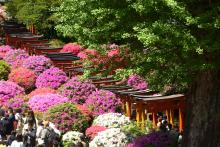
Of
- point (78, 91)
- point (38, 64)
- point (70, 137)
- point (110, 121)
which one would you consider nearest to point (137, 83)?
point (110, 121)

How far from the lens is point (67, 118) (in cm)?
2238

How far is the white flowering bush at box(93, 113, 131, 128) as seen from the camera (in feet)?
73.3

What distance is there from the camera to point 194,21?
12.1 metres

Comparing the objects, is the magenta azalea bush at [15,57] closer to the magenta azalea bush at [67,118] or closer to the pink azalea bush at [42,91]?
the pink azalea bush at [42,91]

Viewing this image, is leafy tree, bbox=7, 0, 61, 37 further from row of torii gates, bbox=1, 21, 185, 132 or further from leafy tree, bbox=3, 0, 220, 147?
leafy tree, bbox=3, 0, 220, 147

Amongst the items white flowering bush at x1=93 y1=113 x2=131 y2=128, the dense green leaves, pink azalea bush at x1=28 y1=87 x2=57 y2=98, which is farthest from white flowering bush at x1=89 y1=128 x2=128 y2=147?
pink azalea bush at x1=28 y1=87 x2=57 y2=98

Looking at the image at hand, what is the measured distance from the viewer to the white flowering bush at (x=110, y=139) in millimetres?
19297

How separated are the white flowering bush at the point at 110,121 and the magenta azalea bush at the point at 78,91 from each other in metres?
3.76

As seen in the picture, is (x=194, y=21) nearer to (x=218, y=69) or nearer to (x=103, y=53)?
(x=218, y=69)

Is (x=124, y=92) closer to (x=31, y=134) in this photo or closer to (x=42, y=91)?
(x=42, y=91)

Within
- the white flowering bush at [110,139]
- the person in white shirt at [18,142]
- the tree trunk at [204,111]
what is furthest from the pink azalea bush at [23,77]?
the tree trunk at [204,111]

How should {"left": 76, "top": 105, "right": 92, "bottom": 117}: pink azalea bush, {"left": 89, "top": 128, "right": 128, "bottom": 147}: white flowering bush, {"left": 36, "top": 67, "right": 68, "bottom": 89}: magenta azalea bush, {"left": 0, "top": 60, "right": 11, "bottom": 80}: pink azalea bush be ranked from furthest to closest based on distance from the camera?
{"left": 0, "top": 60, "right": 11, "bottom": 80}: pink azalea bush → {"left": 36, "top": 67, "right": 68, "bottom": 89}: magenta azalea bush → {"left": 76, "top": 105, "right": 92, "bottom": 117}: pink azalea bush → {"left": 89, "top": 128, "right": 128, "bottom": 147}: white flowering bush

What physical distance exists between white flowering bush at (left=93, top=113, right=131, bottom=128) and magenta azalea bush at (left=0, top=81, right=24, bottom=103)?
5.72 metres

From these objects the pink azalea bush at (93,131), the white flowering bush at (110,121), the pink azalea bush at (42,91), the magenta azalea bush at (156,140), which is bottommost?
the pink azalea bush at (93,131)
